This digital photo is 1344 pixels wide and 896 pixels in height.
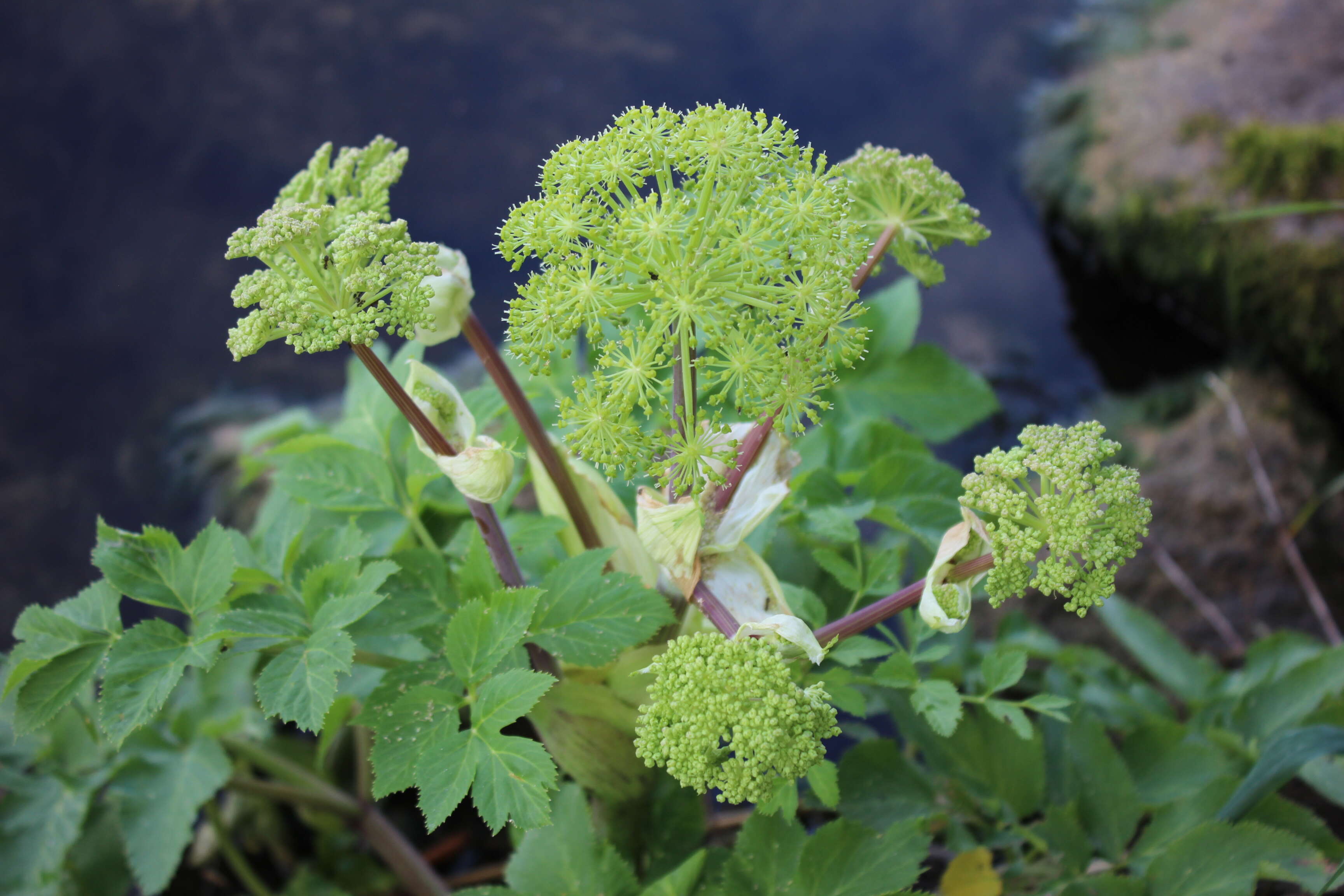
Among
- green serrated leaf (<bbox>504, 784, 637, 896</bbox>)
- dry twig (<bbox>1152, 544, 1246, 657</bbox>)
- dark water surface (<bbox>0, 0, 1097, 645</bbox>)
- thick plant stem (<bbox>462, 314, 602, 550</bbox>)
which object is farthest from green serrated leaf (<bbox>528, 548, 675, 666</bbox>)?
dark water surface (<bbox>0, 0, 1097, 645</bbox>)

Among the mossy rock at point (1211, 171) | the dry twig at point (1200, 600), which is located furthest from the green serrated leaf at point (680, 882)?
the mossy rock at point (1211, 171)

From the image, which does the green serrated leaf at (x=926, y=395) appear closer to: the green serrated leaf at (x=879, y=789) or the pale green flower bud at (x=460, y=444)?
the green serrated leaf at (x=879, y=789)

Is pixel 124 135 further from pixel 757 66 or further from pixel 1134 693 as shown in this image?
pixel 1134 693

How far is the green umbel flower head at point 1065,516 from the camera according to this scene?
2.92ft

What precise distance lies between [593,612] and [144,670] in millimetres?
507

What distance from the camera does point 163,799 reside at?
4.46 ft

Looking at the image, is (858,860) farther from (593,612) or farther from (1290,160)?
(1290,160)

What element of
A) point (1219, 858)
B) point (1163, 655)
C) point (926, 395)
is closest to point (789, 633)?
point (1219, 858)

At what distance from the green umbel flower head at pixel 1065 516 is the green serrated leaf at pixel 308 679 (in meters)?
0.68

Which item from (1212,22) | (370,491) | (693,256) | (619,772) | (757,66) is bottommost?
(619,772)

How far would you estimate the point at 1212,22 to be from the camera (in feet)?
11.1

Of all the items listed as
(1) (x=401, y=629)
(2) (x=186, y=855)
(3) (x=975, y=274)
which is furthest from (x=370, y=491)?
(3) (x=975, y=274)

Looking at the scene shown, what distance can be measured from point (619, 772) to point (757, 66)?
2.99m

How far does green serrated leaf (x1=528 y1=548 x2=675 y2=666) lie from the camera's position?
3.46ft
